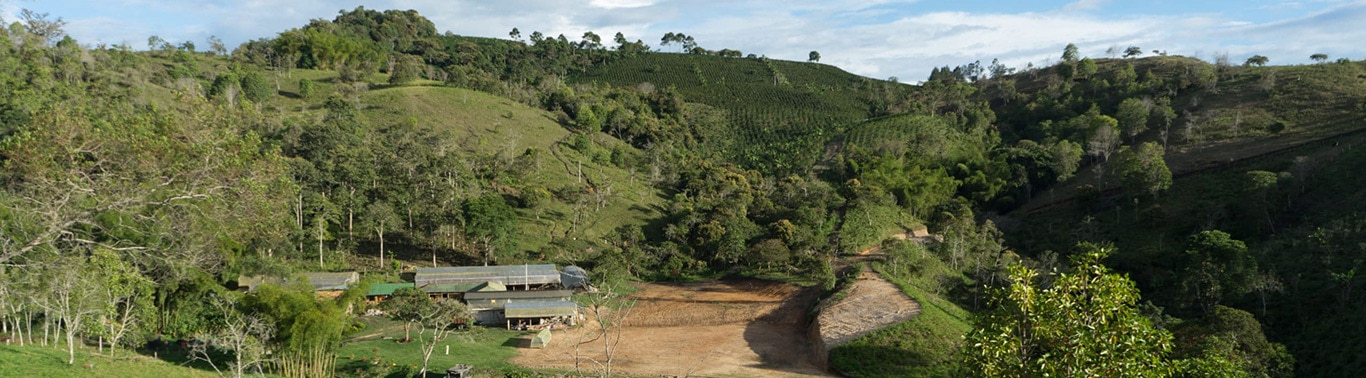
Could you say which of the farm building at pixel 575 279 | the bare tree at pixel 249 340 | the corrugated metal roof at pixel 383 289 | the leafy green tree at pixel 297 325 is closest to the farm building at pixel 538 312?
the farm building at pixel 575 279

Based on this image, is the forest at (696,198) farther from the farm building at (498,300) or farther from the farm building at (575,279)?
the farm building at (498,300)

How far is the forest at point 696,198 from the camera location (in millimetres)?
14273

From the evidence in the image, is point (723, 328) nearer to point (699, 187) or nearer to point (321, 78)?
point (699, 187)

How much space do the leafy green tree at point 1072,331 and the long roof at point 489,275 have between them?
34.9 meters

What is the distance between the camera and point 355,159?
50156 mm

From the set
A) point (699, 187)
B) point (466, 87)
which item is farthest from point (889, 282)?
point (466, 87)

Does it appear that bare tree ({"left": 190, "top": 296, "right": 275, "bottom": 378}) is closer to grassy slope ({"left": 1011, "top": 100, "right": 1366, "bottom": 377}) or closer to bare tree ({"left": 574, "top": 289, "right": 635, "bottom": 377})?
bare tree ({"left": 574, "top": 289, "right": 635, "bottom": 377})

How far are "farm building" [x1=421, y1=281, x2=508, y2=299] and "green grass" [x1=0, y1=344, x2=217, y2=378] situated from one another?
16632mm

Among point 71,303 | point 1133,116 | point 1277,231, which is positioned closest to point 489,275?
point 71,303

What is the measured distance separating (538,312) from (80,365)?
20.1 metres

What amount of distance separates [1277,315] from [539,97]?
71.6 metres

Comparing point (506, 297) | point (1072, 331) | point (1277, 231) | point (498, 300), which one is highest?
point (1072, 331)

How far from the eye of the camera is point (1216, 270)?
35875 mm

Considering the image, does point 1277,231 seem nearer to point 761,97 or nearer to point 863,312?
point 863,312
